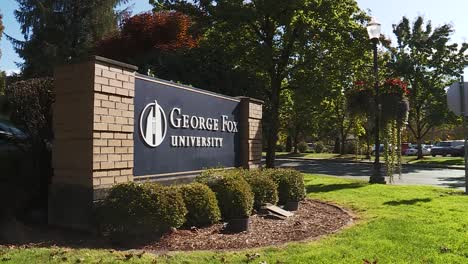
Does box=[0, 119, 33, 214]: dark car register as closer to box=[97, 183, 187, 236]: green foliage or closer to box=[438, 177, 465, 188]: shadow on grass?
box=[97, 183, 187, 236]: green foliage

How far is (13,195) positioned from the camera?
233 inches

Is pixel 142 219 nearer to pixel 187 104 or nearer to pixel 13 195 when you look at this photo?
pixel 13 195

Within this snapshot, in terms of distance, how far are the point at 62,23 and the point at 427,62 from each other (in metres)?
24.0

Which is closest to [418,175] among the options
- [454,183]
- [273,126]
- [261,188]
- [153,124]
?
[454,183]

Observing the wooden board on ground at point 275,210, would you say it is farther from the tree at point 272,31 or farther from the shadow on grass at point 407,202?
the tree at point 272,31

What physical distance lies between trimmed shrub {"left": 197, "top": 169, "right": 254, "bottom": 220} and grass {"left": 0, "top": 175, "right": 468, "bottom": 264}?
43.6 inches

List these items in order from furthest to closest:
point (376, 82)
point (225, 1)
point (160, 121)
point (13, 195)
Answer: point (225, 1) < point (376, 82) < point (160, 121) < point (13, 195)

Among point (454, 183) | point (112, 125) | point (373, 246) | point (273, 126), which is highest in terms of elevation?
point (273, 126)

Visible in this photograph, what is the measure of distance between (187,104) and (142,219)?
9.36 ft

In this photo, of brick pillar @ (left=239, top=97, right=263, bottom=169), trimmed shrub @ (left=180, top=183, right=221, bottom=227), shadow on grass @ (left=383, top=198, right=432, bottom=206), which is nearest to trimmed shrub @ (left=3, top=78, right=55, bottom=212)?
trimmed shrub @ (left=180, top=183, right=221, bottom=227)

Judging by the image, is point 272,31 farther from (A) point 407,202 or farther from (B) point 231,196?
(B) point 231,196

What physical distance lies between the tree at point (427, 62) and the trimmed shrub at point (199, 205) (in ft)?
96.0

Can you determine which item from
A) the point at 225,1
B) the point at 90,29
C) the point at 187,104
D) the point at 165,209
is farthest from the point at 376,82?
the point at 90,29

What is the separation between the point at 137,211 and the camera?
5453 mm
